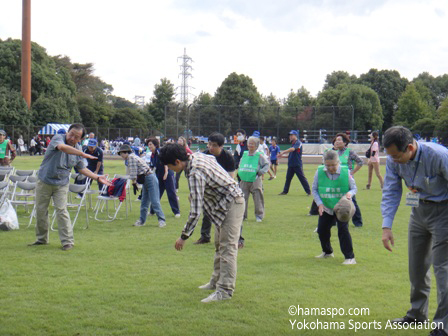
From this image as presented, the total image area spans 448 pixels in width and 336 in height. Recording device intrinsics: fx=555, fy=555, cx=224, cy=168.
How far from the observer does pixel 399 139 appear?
15.8 feet

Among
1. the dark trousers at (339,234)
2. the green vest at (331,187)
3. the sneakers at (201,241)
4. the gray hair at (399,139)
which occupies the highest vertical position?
the gray hair at (399,139)

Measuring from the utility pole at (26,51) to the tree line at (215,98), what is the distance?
967 mm

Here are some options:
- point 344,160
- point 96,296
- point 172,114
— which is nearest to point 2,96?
point 172,114

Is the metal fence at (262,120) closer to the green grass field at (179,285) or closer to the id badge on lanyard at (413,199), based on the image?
the green grass field at (179,285)

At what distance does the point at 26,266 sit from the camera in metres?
8.02

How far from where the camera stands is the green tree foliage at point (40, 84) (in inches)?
2314

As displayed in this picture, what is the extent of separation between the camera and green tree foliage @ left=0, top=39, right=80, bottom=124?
193 feet

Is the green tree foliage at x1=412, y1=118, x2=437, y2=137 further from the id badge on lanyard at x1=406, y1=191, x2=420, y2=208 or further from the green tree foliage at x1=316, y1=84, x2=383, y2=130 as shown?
the id badge on lanyard at x1=406, y1=191, x2=420, y2=208

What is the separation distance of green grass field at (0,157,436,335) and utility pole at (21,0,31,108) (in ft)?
155

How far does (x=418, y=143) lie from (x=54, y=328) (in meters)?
3.89

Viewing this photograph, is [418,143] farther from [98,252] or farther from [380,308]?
[98,252]

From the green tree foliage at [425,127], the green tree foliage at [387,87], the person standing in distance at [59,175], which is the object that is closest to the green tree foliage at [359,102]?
the green tree foliage at [425,127]

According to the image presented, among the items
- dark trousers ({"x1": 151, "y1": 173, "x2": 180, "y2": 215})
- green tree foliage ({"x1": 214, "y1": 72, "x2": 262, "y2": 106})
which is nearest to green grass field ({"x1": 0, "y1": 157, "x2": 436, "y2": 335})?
dark trousers ({"x1": 151, "y1": 173, "x2": 180, "y2": 215})

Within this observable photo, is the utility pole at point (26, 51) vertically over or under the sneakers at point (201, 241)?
over
